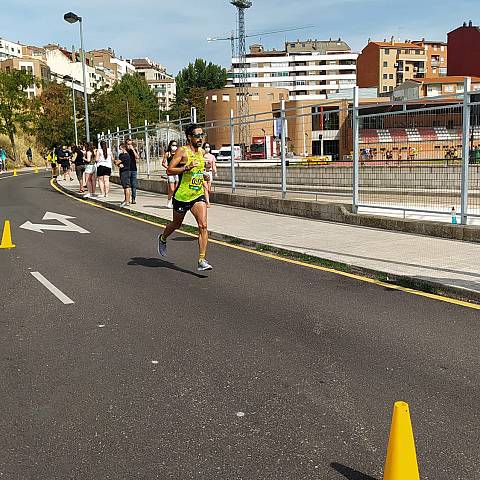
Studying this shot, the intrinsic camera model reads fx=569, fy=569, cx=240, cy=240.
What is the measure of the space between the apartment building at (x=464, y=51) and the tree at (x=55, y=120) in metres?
55.7

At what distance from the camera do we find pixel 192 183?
7.73 m

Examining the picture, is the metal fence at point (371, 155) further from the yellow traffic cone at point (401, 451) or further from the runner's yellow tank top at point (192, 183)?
the yellow traffic cone at point (401, 451)

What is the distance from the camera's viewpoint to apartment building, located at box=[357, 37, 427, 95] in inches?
4141

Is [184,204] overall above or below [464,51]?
below

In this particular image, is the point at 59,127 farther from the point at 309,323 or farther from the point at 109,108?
the point at 309,323

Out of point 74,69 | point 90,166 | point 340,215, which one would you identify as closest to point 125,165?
point 90,166

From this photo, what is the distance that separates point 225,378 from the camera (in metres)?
4.16

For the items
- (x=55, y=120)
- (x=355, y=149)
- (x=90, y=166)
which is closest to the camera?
(x=355, y=149)

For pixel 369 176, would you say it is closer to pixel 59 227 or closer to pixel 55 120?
pixel 59 227

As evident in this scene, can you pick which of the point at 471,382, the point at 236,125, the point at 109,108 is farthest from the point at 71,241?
the point at 109,108

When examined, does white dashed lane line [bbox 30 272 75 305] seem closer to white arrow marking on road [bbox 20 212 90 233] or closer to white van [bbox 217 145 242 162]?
white arrow marking on road [bbox 20 212 90 233]

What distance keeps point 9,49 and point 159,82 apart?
5127 cm

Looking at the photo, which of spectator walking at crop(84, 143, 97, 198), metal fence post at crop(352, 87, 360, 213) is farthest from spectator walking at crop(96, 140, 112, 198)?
metal fence post at crop(352, 87, 360, 213)

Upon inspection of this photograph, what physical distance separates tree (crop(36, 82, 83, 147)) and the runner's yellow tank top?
67259mm
